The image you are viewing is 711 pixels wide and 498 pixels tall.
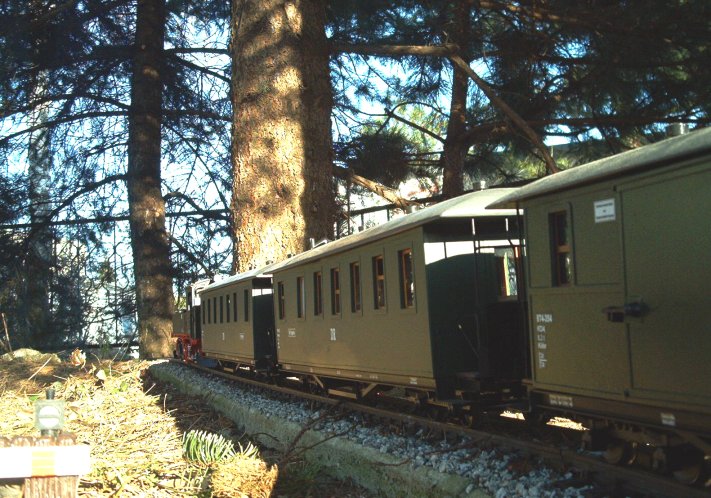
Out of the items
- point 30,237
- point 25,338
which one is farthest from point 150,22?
point 25,338

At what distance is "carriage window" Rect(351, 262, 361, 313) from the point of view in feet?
33.0

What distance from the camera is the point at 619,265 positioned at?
18.5ft

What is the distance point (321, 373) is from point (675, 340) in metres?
6.90

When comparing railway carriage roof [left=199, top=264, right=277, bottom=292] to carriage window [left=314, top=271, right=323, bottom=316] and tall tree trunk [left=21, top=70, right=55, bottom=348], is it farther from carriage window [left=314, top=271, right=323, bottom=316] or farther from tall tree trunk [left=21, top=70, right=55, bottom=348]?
tall tree trunk [left=21, top=70, right=55, bottom=348]

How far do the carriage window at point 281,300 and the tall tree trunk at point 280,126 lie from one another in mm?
1188

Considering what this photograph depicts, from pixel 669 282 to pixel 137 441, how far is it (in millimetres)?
4967

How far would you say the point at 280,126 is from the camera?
46.9ft

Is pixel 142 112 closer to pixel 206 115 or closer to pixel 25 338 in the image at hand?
pixel 206 115

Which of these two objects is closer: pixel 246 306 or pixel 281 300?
pixel 281 300

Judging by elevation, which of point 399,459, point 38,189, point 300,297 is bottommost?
point 399,459

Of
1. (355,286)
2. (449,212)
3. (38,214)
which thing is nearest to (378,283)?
(355,286)

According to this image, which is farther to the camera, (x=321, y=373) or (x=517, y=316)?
(x=321, y=373)

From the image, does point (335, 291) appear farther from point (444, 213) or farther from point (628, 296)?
point (628, 296)

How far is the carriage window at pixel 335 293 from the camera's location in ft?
35.3
